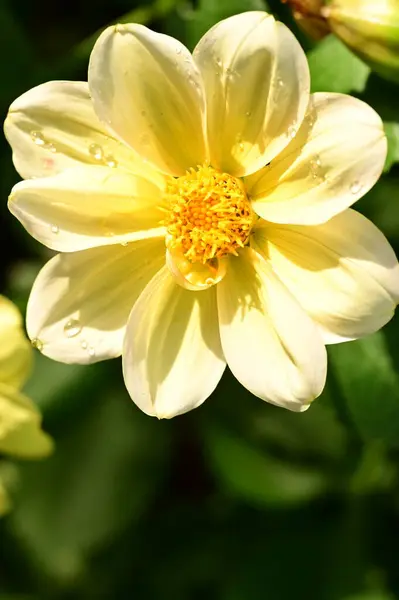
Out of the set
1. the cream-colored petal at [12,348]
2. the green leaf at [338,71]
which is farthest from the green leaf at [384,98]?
the cream-colored petal at [12,348]

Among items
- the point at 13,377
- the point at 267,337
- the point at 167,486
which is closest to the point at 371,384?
the point at 267,337

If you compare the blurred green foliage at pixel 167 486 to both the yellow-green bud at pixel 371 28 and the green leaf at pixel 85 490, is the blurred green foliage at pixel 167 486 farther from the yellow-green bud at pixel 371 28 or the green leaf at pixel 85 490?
the yellow-green bud at pixel 371 28

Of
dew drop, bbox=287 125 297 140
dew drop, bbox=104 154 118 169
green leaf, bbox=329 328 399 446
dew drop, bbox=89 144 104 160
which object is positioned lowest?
green leaf, bbox=329 328 399 446

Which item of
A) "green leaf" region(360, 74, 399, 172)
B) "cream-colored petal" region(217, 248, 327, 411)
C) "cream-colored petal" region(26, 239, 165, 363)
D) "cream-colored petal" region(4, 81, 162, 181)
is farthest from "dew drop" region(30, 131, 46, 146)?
"green leaf" region(360, 74, 399, 172)

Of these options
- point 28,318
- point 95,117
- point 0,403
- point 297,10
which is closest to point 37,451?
point 0,403

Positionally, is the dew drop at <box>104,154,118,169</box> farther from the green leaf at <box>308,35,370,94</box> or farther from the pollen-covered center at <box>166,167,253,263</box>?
the green leaf at <box>308,35,370,94</box>

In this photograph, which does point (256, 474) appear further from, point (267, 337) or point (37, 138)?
point (37, 138)

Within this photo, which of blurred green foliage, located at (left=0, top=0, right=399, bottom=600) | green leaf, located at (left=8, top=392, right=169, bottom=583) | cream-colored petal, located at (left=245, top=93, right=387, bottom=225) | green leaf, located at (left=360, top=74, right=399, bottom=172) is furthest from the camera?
green leaf, located at (left=8, top=392, right=169, bottom=583)
